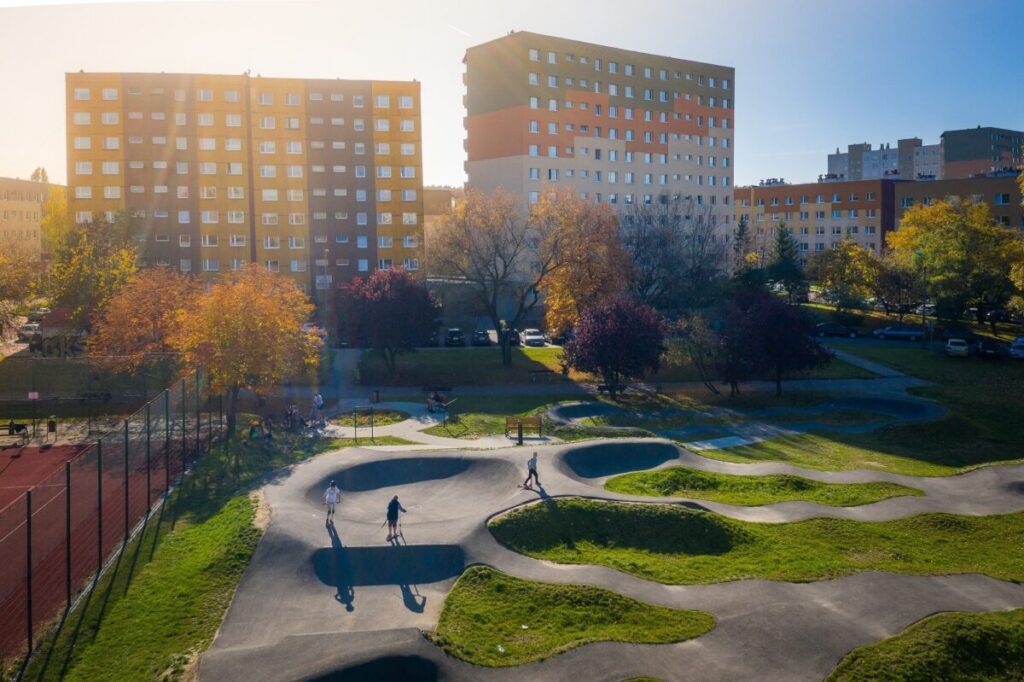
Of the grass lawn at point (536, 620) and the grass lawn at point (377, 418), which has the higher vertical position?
the grass lawn at point (377, 418)

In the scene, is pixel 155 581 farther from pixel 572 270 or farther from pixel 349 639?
pixel 572 270

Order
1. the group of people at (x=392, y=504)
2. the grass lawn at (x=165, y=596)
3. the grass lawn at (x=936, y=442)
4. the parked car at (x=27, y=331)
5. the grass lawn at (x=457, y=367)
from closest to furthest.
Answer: the grass lawn at (x=165, y=596)
the group of people at (x=392, y=504)
the grass lawn at (x=936, y=442)
the grass lawn at (x=457, y=367)
the parked car at (x=27, y=331)

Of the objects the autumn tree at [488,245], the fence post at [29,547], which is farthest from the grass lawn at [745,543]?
the autumn tree at [488,245]

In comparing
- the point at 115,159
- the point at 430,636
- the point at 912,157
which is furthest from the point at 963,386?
the point at 912,157

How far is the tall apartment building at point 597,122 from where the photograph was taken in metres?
77.4

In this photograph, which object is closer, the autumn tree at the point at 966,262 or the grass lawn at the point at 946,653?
the grass lawn at the point at 946,653

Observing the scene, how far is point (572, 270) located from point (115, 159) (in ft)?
132

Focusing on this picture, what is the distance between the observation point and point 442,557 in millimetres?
18875

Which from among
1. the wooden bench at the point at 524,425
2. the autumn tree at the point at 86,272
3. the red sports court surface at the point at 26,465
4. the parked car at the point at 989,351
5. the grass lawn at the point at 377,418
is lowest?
the red sports court surface at the point at 26,465

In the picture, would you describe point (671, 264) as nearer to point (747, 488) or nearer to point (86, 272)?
point (747, 488)

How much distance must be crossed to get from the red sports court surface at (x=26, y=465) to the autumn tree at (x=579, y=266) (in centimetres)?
2936

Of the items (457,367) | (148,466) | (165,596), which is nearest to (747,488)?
(165,596)

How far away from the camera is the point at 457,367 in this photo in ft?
163

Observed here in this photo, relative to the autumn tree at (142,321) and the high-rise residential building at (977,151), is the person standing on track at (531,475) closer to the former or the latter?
the autumn tree at (142,321)
